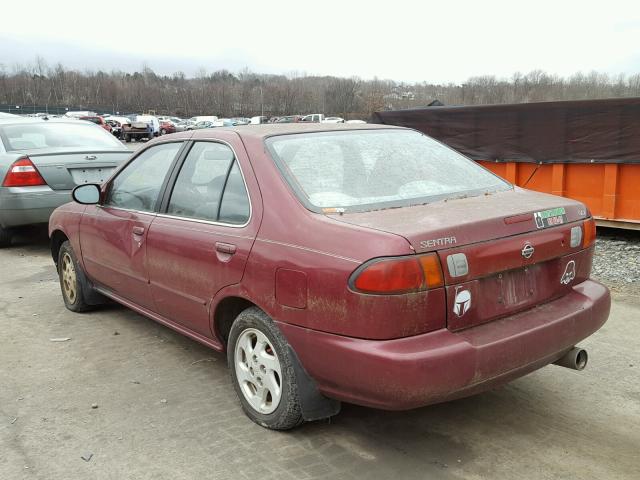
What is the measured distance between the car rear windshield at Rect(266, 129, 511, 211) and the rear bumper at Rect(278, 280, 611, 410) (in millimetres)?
730

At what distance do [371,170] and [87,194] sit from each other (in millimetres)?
2438

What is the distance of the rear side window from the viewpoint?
3.46 metres

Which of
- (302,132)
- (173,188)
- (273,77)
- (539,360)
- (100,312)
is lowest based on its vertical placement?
(100,312)

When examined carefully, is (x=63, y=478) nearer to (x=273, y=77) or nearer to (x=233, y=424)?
(x=233, y=424)

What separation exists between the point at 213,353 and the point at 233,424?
115 cm

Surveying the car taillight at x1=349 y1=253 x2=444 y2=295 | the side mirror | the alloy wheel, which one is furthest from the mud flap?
the side mirror

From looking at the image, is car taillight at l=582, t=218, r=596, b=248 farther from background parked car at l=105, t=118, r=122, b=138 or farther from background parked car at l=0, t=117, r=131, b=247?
background parked car at l=105, t=118, r=122, b=138

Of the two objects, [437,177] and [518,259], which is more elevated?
[437,177]

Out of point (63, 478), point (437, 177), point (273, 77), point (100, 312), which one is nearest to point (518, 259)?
point (437, 177)

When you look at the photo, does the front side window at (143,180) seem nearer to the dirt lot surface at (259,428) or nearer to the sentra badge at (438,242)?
the dirt lot surface at (259,428)

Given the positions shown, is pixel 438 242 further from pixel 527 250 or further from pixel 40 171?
pixel 40 171

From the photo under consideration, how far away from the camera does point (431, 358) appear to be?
260cm

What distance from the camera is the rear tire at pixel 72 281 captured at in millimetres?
5336

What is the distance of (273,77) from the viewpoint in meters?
143
